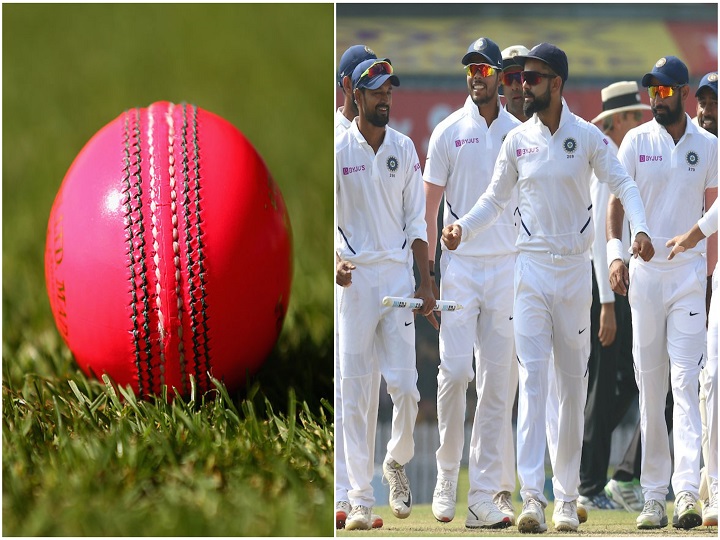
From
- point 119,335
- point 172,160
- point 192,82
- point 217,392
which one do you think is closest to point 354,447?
point 217,392

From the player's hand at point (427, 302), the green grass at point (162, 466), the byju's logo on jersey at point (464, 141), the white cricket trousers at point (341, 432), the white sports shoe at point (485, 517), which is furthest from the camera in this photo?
the byju's logo on jersey at point (464, 141)

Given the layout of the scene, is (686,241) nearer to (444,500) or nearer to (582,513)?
(582,513)

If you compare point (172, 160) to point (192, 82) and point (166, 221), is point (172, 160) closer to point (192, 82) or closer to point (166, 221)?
point (166, 221)

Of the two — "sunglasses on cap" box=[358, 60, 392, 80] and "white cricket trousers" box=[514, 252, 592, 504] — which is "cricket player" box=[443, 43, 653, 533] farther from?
"sunglasses on cap" box=[358, 60, 392, 80]

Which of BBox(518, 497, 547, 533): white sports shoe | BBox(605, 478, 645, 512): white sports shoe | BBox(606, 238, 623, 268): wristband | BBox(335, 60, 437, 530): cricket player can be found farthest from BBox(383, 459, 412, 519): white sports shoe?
BBox(606, 238, 623, 268): wristband

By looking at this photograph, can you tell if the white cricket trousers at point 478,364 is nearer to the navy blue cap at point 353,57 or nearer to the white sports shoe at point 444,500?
the white sports shoe at point 444,500

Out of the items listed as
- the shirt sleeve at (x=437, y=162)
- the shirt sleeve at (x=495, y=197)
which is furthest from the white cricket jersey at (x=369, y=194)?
the shirt sleeve at (x=495, y=197)
